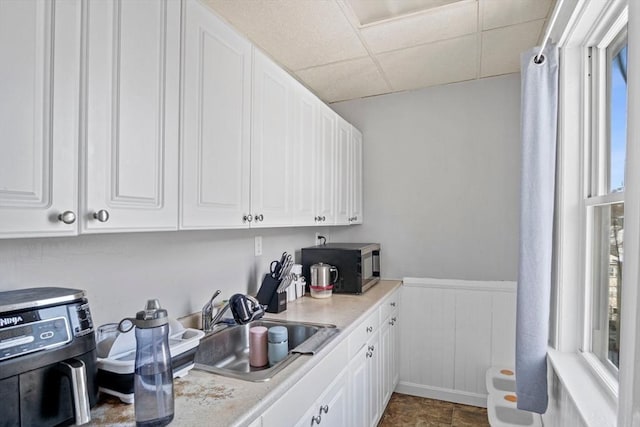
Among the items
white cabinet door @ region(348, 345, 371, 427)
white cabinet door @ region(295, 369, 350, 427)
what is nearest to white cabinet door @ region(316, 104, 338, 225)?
white cabinet door @ region(348, 345, 371, 427)

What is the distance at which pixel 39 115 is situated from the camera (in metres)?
0.81

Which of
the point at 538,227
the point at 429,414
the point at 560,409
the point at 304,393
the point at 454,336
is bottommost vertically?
the point at 429,414

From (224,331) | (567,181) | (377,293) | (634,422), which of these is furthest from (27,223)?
(377,293)

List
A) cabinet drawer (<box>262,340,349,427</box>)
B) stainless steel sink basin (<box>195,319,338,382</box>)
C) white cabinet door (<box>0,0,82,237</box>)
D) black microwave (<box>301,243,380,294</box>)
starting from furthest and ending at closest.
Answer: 1. black microwave (<box>301,243,380,294</box>)
2. stainless steel sink basin (<box>195,319,338,382</box>)
3. cabinet drawer (<box>262,340,349,427</box>)
4. white cabinet door (<box>0,0,82,237</box>)

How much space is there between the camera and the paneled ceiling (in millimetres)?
1774

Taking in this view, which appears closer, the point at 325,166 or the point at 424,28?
the point at 424,28

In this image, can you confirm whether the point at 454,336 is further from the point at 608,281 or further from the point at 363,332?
the point at 608,281

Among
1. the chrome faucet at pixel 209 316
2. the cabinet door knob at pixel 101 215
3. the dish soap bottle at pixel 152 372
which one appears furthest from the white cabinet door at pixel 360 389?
the cabinet door knob at pixel 101 215

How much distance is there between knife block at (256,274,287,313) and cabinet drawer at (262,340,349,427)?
0.46m

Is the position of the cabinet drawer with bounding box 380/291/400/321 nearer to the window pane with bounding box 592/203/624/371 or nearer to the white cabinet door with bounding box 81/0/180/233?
the window pane with bounding box 592/203/624/371

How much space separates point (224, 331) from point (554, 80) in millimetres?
1874

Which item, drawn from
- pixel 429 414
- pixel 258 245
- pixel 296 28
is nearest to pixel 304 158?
pixel 258 245

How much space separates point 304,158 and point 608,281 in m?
1.53

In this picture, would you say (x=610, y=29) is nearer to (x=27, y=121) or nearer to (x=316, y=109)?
(x=316, y=109)
